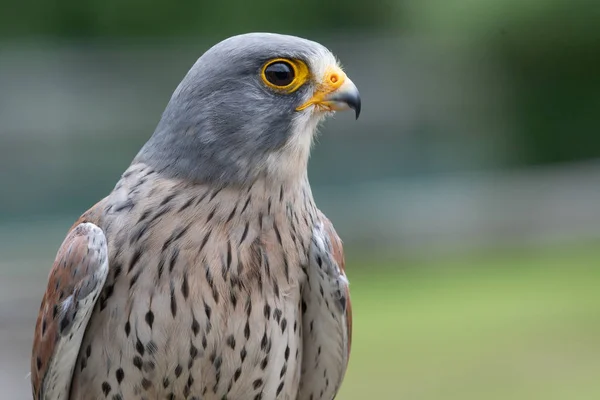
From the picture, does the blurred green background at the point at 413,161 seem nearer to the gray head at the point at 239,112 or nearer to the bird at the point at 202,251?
the bird at the point at 202,251

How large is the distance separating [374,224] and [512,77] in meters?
3.46

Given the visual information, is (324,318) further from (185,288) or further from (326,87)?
(326,87)

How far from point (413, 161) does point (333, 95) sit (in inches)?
317

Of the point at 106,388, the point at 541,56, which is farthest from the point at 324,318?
the point at 541,56

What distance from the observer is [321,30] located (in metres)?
12.6

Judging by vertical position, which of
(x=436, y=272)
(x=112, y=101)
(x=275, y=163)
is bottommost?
(x=275, y=163)

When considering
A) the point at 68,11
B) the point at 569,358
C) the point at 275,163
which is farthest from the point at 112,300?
the point at 68,11

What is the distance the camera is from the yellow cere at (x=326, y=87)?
3.03 meters

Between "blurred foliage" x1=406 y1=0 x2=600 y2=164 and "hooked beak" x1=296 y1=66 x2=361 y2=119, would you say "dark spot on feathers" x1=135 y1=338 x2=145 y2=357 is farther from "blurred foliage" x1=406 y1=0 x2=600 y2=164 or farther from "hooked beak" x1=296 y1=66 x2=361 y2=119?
"blurred foliage" x1=406 y1=0 x2=600 y2=164

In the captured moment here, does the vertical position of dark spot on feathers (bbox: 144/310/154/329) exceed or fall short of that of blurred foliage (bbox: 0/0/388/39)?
it falls short

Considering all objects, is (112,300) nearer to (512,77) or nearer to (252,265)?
(252,265)

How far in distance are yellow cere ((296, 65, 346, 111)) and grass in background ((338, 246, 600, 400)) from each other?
16.3ft

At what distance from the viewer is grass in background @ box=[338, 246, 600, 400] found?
7922mm

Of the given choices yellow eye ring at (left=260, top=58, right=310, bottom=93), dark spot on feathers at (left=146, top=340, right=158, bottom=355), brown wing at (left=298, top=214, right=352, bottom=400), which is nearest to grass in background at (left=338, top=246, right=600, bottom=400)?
brown wing at (left=298, top=214, right=352, bottom=400)
